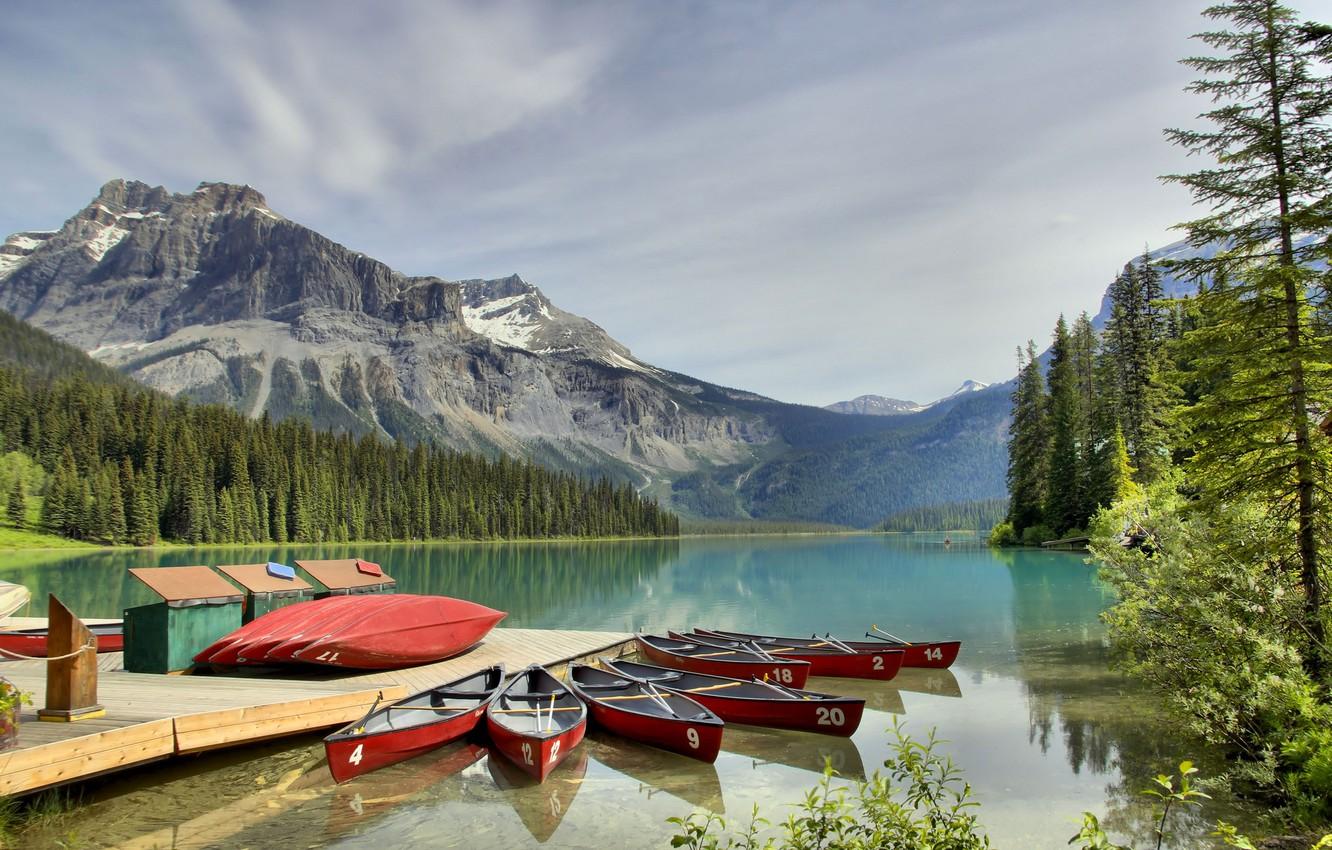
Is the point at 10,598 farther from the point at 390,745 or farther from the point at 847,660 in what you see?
the point at 847,660

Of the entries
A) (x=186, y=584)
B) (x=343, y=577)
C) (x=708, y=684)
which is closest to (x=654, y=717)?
(x=708, y=684)

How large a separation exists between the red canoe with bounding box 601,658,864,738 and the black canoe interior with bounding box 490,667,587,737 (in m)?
1.95

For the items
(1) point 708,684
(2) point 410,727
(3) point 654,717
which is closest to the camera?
(2) point 410,727

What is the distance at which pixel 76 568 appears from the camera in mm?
59750

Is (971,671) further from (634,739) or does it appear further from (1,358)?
(1,358)

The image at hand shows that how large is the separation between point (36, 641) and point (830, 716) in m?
20.5

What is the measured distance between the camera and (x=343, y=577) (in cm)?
2289

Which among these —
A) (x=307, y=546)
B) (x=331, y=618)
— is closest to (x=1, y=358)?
(x=307, y=546)

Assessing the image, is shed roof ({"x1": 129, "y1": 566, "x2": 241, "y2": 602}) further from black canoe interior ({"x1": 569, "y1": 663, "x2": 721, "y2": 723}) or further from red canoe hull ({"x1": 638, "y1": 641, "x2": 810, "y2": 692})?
red canoe hull ({"x1": 638, "y1": 641, "x2": 810, "y2": 692})

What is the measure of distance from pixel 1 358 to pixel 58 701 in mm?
237753

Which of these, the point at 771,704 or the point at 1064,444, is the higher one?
the point at 1064,444

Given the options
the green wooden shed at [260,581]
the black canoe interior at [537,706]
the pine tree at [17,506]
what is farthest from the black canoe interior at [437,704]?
the pine tree at [17,506]

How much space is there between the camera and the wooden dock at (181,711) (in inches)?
385

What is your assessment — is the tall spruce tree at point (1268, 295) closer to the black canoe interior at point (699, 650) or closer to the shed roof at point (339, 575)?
the black canoe interior at point (699, 650)
